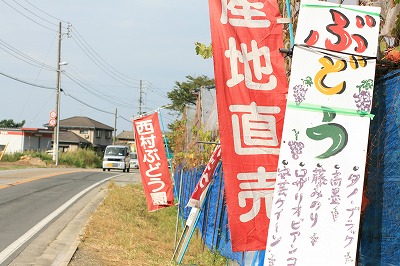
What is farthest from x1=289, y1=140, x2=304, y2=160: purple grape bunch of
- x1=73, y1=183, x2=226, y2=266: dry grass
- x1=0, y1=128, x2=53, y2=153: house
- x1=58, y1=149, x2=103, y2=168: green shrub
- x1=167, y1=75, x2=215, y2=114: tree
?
x1=0, y1=128, x2=53, y2=153: house

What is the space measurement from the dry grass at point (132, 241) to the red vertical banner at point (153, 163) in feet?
2.72

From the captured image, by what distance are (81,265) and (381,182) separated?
5.86 metres

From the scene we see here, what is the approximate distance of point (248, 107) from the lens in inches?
177

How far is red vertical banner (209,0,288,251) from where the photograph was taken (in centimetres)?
446

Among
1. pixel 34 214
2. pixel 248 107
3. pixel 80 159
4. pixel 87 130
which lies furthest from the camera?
pixel 87 130

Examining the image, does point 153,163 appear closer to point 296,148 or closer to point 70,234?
point 70,234

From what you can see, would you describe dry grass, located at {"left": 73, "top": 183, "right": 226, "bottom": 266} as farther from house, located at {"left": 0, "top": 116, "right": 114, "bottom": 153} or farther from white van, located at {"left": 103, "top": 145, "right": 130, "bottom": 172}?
house, located at {"left": 0, "top": 116, "right": 114, "bottom": 153}

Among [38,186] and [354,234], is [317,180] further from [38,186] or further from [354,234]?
[38,186]

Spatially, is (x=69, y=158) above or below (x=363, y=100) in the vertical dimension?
below

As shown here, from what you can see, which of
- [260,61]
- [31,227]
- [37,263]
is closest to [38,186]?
[31,227]

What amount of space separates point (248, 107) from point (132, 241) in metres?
7.24

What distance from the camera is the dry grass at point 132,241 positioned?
9656 millimetres

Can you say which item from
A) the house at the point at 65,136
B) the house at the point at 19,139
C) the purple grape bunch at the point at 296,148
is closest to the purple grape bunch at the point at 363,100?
the purple grape bunch at the point at 296,148

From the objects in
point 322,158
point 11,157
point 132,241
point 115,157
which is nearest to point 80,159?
point 11,157
